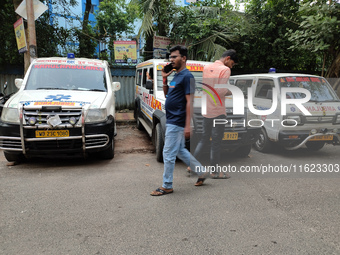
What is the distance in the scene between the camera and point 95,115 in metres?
4.74

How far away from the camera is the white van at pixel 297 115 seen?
5457 millimetres

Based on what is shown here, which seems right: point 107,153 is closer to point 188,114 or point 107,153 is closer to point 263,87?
point 188,114

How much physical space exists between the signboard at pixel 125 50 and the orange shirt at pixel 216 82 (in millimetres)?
6690

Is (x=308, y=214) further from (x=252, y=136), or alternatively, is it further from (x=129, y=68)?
(x=129, y=68)

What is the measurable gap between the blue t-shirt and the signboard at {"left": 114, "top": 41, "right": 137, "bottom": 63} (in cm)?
727

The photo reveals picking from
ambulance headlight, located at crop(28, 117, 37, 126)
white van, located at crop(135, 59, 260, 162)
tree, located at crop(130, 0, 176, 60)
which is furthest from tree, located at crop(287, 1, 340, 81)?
ambulance headlight, located at crop(28, 117, 37, 126)

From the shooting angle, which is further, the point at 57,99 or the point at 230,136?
the point at 230,136

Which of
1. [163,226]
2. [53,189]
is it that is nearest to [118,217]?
[163,226]

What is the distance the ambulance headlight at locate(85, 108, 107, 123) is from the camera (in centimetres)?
469

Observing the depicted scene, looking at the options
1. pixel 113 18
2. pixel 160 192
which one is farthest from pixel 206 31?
pixel 113 18

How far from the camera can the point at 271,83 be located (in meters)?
6.00

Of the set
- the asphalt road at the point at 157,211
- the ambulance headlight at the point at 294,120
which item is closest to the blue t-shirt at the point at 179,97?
the asphalt road at the point at 157,211

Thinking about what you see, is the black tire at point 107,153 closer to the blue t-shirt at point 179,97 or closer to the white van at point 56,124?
the white van at point 56,124

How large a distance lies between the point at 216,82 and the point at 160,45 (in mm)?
6950
